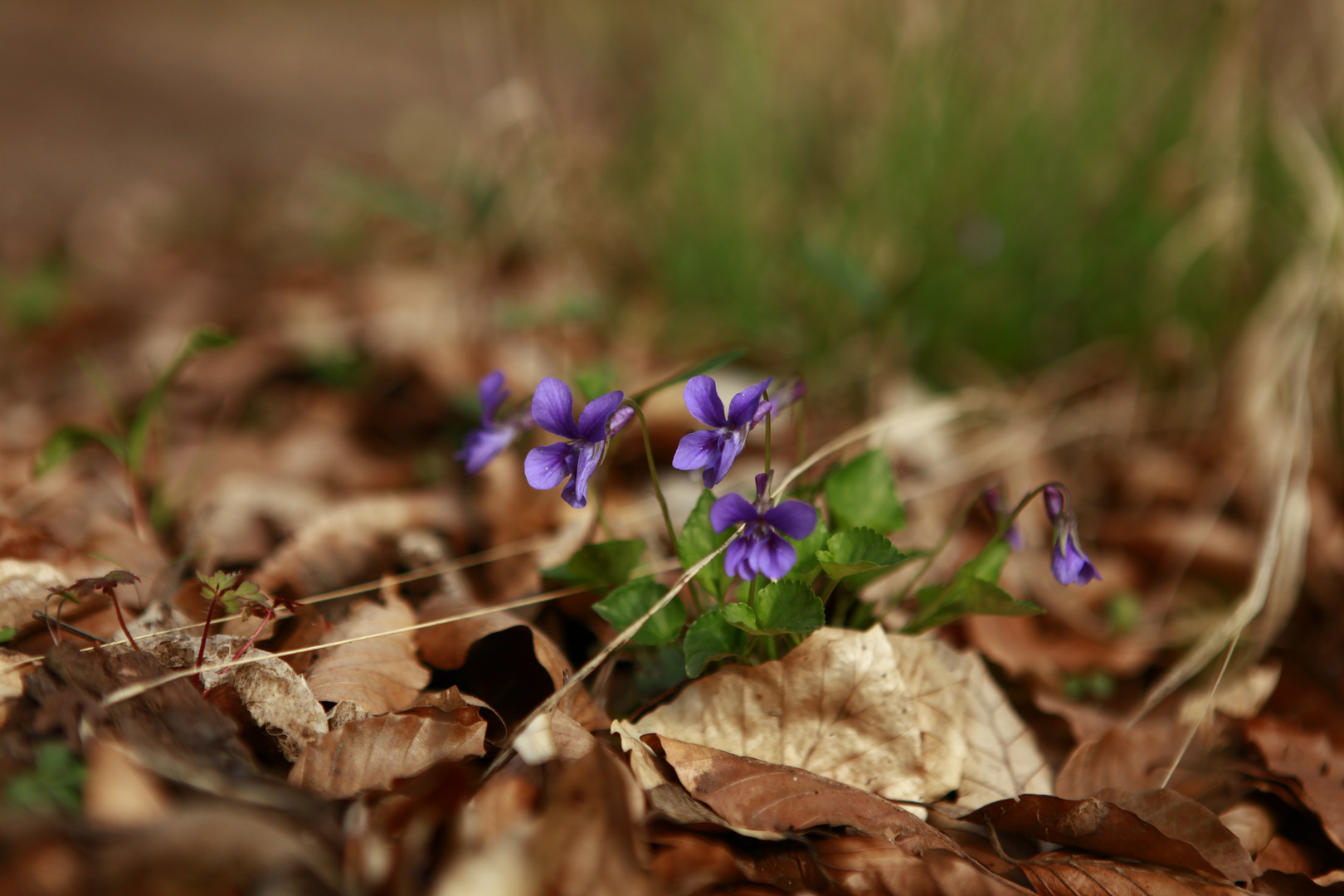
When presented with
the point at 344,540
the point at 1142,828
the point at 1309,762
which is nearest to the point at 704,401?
the point at 1142,828

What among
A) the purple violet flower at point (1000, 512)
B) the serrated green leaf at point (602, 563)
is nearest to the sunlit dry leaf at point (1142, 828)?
the purple violet flower at point (1000, 512)

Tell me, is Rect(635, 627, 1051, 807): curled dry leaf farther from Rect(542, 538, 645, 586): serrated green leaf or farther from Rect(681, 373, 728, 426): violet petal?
Rect(681, 373, 728, 426): violet petal

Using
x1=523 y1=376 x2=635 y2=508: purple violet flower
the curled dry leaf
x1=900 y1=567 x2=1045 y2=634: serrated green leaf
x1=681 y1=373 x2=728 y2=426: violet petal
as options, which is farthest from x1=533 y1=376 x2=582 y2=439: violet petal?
x1=900 y1=567 x2=1045 y2=634: serrated green leaf

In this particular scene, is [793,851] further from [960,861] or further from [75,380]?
[75,380]

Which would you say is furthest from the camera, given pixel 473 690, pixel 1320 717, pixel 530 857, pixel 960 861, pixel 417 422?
pixel 417 422

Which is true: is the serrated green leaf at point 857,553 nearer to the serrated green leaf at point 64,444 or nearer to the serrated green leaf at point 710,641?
the serrated green leaf at point 710,641

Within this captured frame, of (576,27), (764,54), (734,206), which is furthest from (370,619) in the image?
(576,27)
